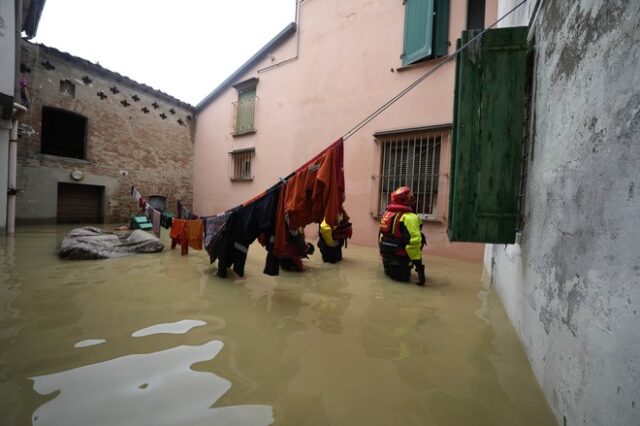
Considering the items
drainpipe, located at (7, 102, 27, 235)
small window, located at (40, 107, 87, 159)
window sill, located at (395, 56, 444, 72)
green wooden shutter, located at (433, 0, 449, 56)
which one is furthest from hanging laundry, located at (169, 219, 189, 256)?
small window, located at (40, 107, 87, 159)

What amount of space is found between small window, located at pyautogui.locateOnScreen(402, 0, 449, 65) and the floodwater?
527 cm

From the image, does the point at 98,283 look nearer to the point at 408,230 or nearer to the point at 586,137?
the point at 408,230

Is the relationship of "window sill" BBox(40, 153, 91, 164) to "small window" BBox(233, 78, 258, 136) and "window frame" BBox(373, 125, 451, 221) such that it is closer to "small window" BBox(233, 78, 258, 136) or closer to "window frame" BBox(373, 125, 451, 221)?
"small window" BBox(233, 78, 258, 136)

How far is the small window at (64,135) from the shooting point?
10.1m

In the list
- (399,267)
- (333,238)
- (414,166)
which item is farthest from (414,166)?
(399,267)

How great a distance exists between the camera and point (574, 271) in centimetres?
129

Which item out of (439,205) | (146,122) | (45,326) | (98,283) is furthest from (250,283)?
(146,122)

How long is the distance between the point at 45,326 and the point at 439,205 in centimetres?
614

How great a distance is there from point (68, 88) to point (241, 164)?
227 inches

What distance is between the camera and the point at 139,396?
5.14 ft

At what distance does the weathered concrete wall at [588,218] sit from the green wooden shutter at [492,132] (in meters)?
0.34

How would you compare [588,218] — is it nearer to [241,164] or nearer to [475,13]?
[475,13]

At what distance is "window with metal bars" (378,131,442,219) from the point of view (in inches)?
251

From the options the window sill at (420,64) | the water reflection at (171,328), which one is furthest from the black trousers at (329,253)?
the window sill at (420,64)
